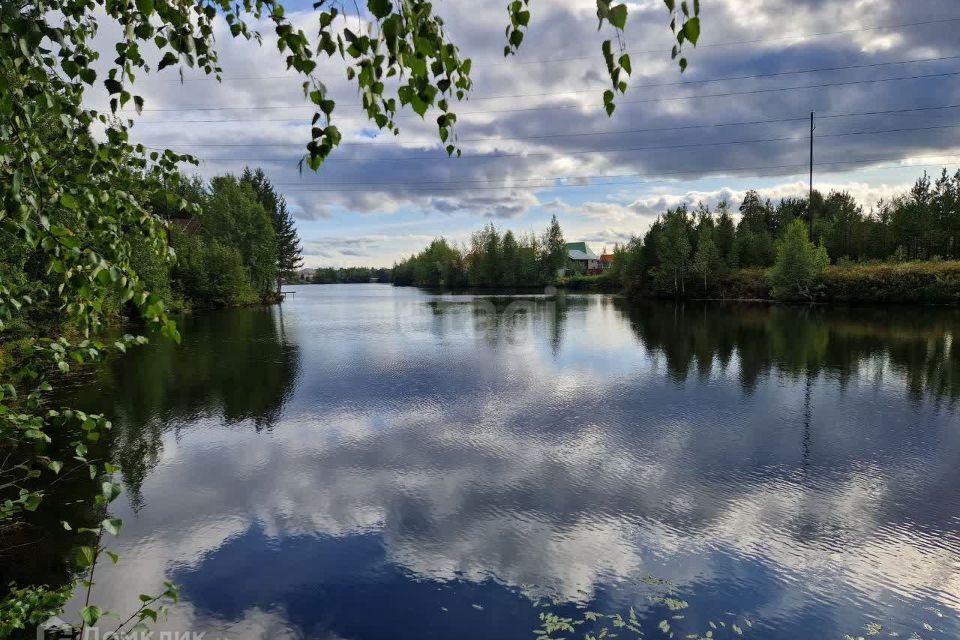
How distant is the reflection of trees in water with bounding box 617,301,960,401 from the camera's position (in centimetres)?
1542

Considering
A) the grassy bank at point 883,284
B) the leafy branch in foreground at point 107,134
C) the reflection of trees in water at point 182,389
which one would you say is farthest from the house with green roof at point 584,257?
the leafy branch in foreground at point 107,134

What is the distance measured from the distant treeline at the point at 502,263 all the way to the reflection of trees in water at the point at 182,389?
83.2 meters

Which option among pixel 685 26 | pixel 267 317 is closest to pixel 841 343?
pixel 685 26

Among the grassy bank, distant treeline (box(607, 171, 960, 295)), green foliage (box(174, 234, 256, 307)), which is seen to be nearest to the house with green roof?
distant treeline (box(607, 171, 960, 295))

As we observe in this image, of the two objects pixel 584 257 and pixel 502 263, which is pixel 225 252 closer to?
pixel 502 263

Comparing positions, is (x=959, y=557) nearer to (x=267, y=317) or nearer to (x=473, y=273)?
(x=267, y=317)

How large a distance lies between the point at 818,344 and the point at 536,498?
1866 cm

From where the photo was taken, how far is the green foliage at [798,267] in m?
43.9

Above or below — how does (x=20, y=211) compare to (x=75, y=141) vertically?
below

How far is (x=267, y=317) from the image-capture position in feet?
124

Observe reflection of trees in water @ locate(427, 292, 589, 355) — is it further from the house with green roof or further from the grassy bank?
the house with green roof

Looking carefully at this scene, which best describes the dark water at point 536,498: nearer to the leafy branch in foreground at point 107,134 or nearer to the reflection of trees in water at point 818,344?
the reflection of trees in water at point 818,344

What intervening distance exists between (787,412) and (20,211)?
41.8 ft

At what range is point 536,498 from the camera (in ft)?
24.3
